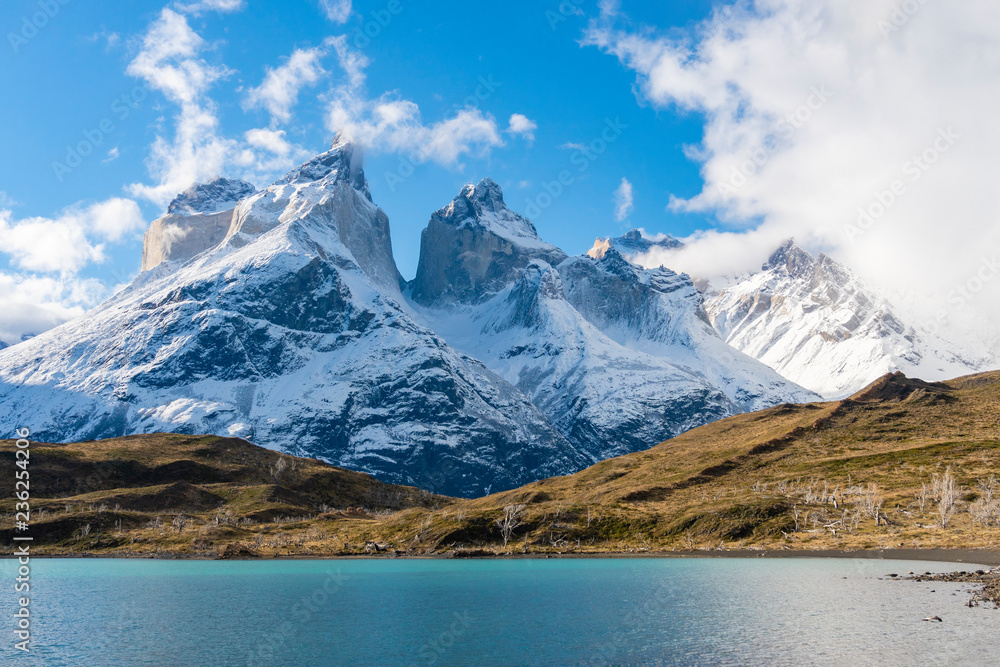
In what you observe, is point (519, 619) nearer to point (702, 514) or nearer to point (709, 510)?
point (702, 514)

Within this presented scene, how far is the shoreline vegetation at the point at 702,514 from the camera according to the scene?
4852 inches

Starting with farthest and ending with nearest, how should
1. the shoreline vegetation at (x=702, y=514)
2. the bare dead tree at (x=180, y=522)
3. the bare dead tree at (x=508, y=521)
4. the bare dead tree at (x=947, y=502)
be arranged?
the bare dead tree at (x=180, y=522) → the bare dead tree at (x=508, y=521) → the shoreline vegetation at (x=702, y=514) → the bare dead tree at (x=947, y=502)

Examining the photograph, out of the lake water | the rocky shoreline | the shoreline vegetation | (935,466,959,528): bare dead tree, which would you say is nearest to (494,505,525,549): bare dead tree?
the shoreline vegetation

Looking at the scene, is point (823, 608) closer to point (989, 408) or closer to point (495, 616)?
point (495, 616)

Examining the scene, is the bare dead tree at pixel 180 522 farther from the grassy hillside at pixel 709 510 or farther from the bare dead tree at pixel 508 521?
the bare dead tree at pixel 508 521

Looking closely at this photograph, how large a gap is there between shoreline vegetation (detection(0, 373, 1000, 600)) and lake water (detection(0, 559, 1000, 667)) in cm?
2133

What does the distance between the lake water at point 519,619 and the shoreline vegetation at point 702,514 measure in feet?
70.0

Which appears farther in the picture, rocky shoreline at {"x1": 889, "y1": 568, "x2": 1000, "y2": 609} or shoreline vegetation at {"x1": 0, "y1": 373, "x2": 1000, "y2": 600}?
shoreline vegetation at {"x1": 0, "y1": 373, "x2": 1000, "y2": 600}

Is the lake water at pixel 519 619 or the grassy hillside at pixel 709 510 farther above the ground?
the grassy hillside at pixel 709 510

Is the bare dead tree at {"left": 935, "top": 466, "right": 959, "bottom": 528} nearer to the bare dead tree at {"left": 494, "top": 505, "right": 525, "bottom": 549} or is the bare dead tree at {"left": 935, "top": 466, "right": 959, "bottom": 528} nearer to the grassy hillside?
the grassy hillside

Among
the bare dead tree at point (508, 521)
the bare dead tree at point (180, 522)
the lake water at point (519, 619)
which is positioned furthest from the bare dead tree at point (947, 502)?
the bare dead tree at point (180, 522)

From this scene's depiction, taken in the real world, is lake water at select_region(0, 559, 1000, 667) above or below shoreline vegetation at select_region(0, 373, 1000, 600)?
below

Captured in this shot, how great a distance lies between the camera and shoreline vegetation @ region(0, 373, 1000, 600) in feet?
404

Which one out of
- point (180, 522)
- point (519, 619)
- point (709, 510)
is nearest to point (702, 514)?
point (709, 510)
